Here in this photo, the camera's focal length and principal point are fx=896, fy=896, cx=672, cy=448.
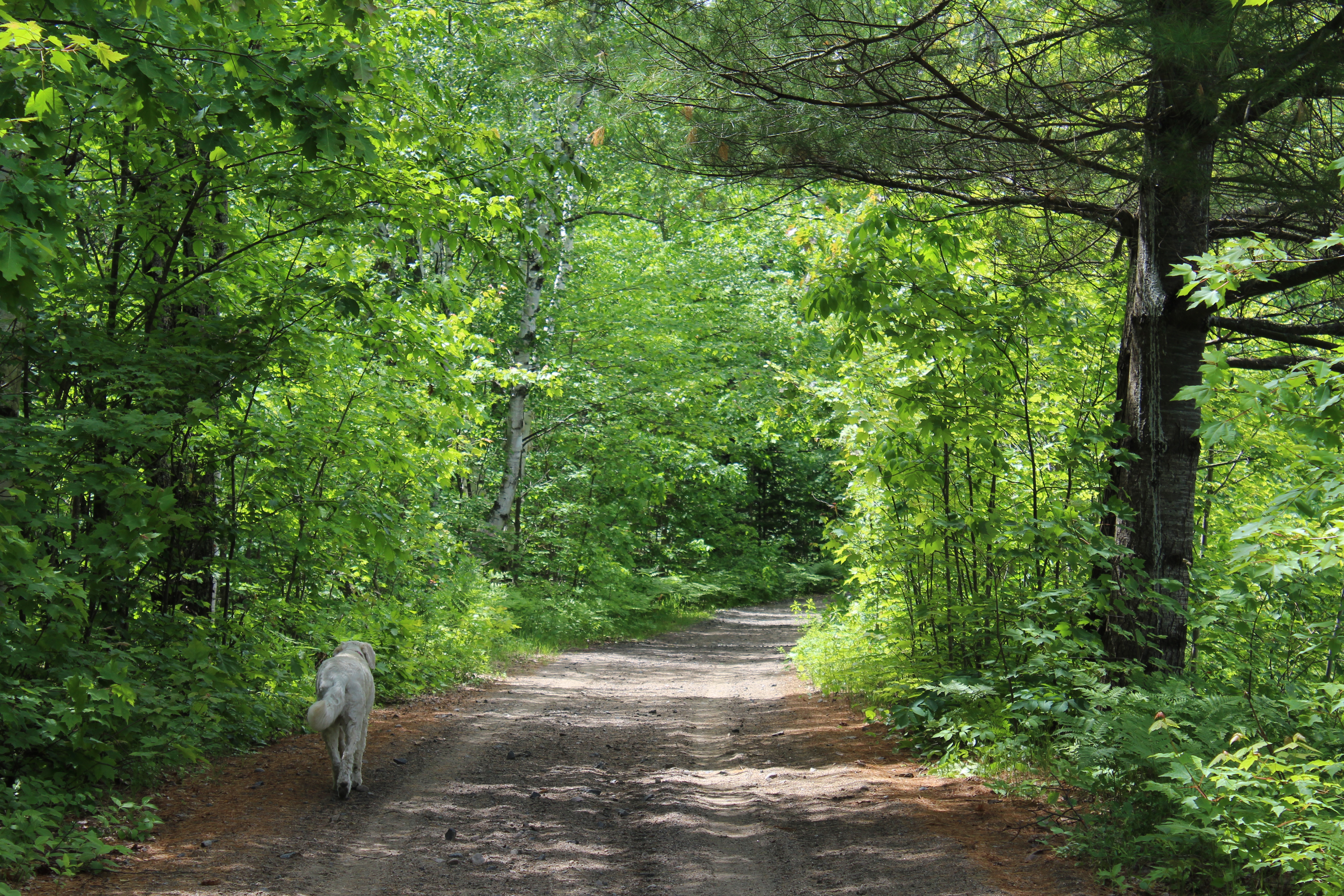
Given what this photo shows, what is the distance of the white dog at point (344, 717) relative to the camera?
5777 mm

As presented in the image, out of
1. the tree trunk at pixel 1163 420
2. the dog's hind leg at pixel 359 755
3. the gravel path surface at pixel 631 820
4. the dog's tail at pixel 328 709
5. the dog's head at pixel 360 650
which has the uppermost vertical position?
the tree trunk at pixel 1163 420

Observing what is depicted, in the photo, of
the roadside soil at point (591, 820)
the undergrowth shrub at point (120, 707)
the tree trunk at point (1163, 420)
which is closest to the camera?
the roadside soil at point (591, 820)

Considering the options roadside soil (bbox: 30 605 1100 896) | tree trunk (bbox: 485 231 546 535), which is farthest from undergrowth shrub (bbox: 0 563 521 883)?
tree trunk (bbox: 485 231 546 535)

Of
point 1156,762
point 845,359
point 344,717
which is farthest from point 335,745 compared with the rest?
point 845,359

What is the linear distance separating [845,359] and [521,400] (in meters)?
9.60

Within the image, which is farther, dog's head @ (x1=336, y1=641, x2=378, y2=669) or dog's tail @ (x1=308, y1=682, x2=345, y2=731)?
dog's head @ (x1=336, y1=641, x2=378, y2=669)

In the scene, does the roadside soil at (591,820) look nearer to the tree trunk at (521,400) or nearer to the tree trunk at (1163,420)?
the tree trunk at (1163,420)

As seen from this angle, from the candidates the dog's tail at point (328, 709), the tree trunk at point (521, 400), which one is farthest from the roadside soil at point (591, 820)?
the tree trunk at point (521, 400)

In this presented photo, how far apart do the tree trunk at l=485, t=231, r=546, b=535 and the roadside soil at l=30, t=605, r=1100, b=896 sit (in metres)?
8.25

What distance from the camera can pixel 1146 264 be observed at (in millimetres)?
6531

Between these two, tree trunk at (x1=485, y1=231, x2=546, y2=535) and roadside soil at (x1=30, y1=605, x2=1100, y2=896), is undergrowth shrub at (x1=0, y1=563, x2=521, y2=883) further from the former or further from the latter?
tree trunk at (x1=485, y1=231, x2=546, y2=535)

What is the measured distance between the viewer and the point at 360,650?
22.1ft

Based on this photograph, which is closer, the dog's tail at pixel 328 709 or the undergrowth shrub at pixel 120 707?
the undergrowth shrub at pixel 120 707

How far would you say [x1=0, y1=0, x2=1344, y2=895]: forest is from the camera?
15.1 feet
